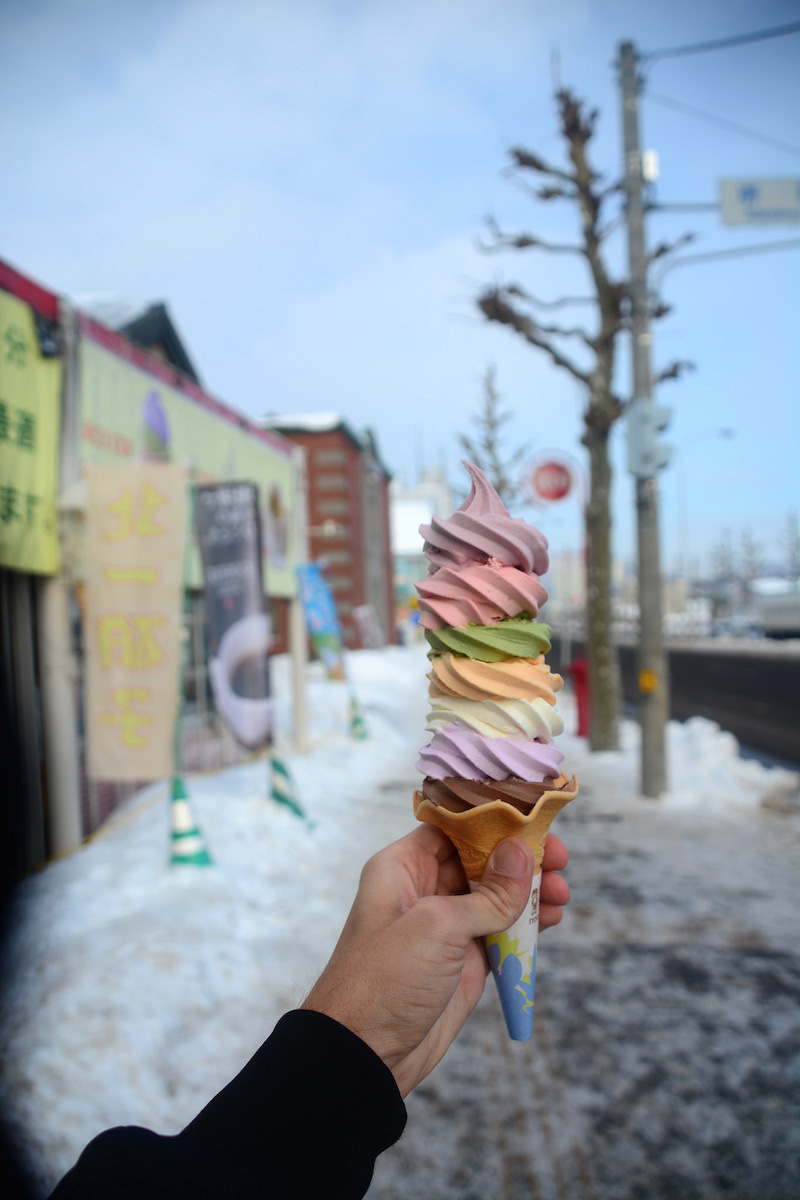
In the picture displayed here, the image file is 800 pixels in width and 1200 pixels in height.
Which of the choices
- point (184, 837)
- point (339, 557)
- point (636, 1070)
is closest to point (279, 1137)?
point (636, 1070)

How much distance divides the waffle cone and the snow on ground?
1.33 feet

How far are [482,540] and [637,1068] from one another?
3.10m

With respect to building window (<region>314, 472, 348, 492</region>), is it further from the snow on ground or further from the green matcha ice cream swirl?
the green matcha ice cream swirl

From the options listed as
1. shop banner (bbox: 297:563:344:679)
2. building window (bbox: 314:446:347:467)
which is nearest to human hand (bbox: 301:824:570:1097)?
shop banner (bbox: 297:563:344:679)

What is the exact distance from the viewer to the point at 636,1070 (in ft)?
11.4

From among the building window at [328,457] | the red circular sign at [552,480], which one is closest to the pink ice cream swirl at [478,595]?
the red circular sign at [552,480]

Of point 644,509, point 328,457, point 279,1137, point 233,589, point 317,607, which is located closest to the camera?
point 279,1137

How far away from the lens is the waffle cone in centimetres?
148

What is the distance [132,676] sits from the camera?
210 inches

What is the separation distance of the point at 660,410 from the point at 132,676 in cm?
477

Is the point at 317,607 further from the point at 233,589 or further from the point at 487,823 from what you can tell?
the point at 487,823

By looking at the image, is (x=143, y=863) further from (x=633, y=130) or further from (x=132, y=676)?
(x=633, y=130)

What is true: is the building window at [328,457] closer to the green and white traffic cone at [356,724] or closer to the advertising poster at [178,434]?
the advertising poster at [178,434]

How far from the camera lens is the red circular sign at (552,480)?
805 cm
